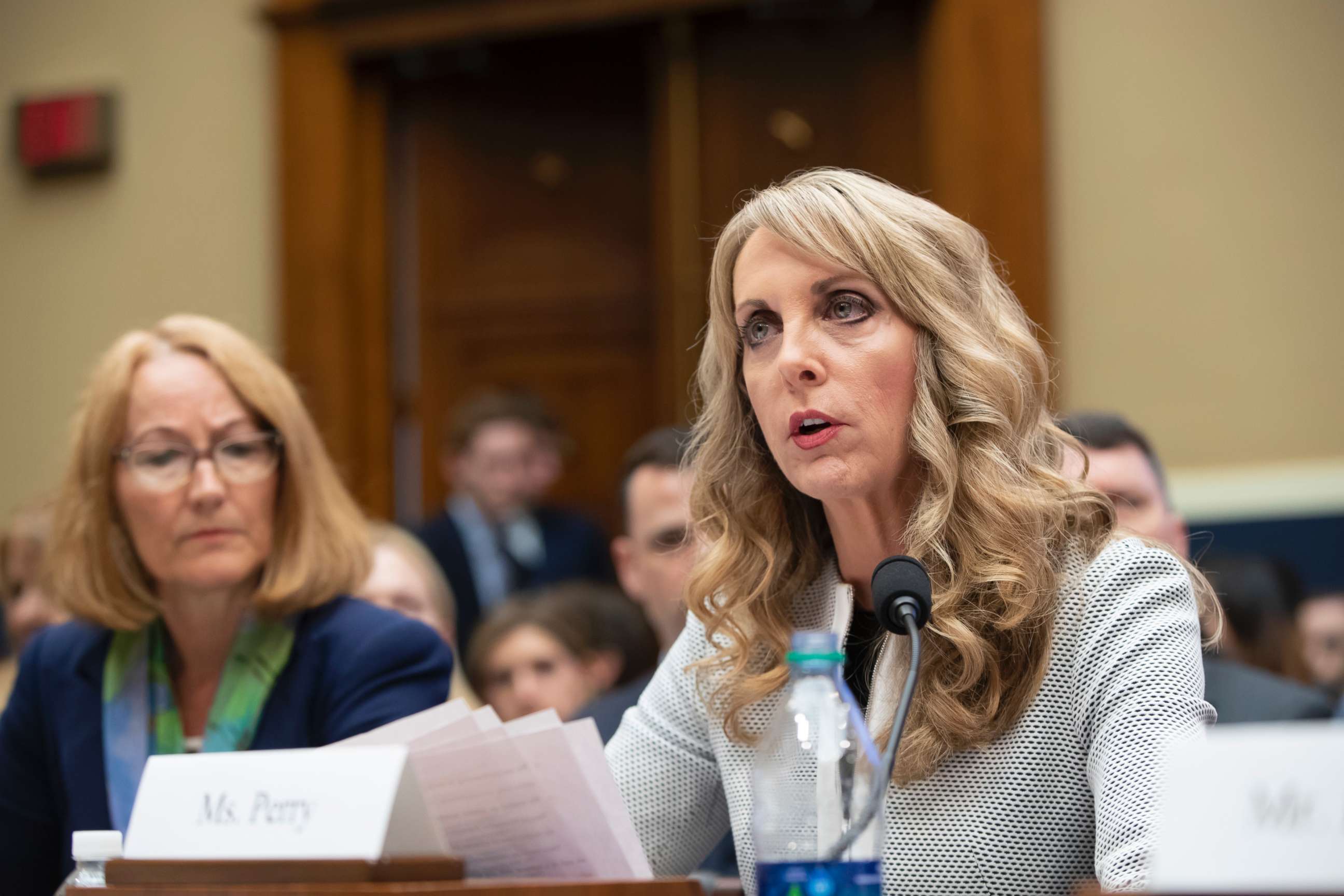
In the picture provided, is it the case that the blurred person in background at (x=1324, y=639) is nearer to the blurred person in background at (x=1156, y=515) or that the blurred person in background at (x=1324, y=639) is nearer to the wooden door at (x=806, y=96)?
the blurred person in background at (x=1156, y=515)

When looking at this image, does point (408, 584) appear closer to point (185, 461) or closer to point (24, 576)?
point (185, 461)

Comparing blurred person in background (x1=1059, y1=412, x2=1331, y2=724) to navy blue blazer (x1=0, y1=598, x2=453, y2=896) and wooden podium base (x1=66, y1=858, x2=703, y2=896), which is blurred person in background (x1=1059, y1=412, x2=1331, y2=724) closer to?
navy blue blazer (x1=0, y1=598, x2=453, y2=896)

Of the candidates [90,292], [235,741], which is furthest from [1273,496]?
[90,292]

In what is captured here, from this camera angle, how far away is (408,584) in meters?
3.20

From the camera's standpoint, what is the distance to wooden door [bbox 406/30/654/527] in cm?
523

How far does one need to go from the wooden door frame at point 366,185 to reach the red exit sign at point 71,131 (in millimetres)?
714

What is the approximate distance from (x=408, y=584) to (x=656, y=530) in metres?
0.58

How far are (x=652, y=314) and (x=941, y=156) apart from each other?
Answer: 1238 mm

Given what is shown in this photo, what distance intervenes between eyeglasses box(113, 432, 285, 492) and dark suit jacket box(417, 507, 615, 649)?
2399 mm

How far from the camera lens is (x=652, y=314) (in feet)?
17.1

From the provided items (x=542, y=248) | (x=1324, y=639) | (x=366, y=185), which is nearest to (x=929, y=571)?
(x=1324, y=639)

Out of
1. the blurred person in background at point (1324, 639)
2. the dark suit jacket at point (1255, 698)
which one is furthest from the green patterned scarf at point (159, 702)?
the blurred person in background at point (1324, 639)

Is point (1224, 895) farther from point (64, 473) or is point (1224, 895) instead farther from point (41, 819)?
point (64, 473)

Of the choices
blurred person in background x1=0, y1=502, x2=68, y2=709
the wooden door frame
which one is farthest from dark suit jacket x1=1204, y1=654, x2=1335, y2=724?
blurred person in background x1=0, y1=502, x2=68, y2=709
